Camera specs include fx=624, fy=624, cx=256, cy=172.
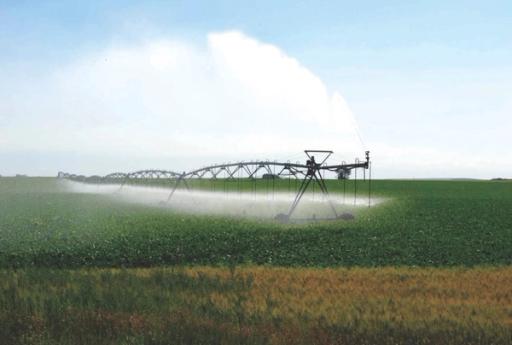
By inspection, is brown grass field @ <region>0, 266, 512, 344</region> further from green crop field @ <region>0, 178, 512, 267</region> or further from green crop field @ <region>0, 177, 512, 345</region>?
green crop field @ <region>0, 178, 512, 267</region>

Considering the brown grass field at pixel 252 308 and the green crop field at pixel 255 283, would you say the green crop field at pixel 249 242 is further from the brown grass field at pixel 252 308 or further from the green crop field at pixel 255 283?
the brown grass field at pixel 252 308

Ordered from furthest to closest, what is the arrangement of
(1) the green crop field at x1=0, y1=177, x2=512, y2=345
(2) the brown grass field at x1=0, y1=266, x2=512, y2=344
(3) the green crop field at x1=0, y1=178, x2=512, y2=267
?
1. (3) the green crop field at x1=0, y1=178, x2=512, y2=267
2. (1) the green crop field at x1=0, y1=177, x2=512, y2=345
3. (2) the brown grass field at x1=0, y1=266, x2=512, y2=344

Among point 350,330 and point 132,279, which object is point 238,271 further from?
point 350,330

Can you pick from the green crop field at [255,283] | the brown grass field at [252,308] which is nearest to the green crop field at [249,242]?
the green crop field at [255,283]

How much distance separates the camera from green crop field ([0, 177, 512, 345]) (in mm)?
14523

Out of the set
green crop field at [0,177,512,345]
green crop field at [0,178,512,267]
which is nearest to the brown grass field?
green crop field at [0,177,512,345]

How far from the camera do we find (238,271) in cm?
2553

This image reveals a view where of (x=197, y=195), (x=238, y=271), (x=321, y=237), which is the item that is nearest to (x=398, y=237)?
(x=321, y=237)

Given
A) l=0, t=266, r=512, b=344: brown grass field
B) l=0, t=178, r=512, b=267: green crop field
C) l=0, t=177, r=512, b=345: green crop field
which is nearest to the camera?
l=0, t=266, r=512, b=344: brown grass field

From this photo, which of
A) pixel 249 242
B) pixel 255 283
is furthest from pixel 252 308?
pixel 249 242

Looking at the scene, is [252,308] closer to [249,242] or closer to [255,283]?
[255,283]

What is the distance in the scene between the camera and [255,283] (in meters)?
22.0

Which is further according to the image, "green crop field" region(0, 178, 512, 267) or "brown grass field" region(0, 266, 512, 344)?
"green crop field" region(0, 178, 512, 267)

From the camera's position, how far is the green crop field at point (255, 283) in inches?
572
